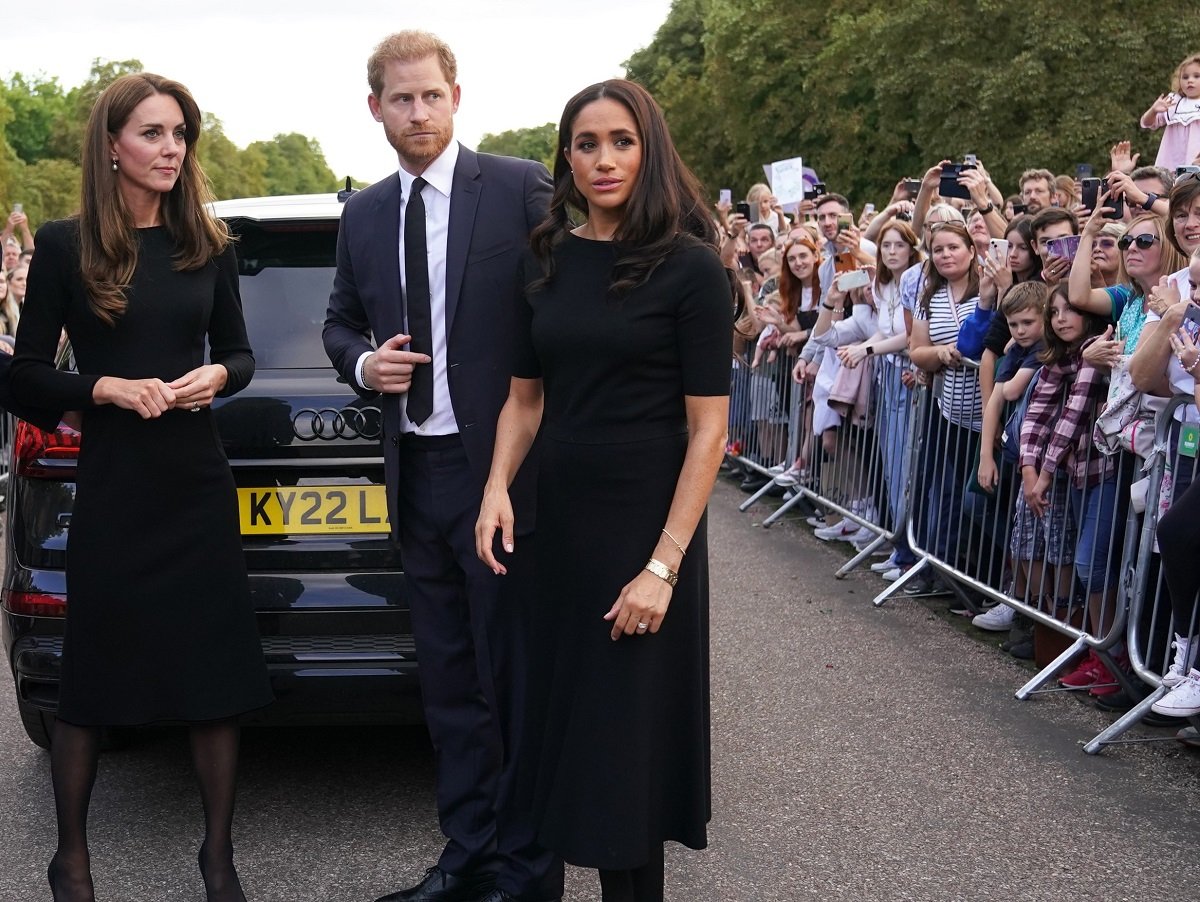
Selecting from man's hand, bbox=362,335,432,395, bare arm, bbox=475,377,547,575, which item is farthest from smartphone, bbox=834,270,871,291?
bare arm, bbox=475,377,547,575

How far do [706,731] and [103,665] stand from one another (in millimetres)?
1653

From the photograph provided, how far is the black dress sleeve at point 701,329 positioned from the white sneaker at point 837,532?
269 inches

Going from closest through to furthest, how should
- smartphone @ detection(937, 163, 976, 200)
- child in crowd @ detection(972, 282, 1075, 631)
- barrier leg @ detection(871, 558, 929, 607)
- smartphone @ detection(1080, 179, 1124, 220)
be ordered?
child in crowd @ detection(972, 282, 1075, 631), smartphone @ detection(1080, 179, 1124, 220), barrier leg @ detection(871, 558, 929, 607), smartphone @ detection(937, 163, 976, 200)

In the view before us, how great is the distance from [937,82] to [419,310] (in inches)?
1375

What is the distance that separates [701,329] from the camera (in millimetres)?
3309

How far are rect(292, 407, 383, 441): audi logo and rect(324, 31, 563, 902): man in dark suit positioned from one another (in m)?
0.42

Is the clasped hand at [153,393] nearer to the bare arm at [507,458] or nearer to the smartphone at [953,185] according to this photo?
the bare arm at [507,458]

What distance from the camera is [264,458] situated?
4613 millimetres

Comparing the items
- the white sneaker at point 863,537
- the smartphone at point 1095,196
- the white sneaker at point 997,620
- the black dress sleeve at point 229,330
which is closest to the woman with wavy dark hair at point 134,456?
the black dress sleeve at point 229,330

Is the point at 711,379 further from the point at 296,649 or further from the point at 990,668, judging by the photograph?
the point at 990,668

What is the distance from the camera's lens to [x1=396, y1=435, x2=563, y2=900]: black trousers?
13.3 ft

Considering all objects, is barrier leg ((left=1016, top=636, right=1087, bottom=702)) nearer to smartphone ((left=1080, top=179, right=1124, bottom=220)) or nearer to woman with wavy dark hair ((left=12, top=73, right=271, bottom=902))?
smartphone ((left=1080, top=179, right=1124, bottom=220))

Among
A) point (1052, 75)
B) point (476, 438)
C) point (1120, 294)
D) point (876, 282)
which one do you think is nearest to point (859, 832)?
point (476, 438)

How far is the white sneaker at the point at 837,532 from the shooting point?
10031 millimetres
